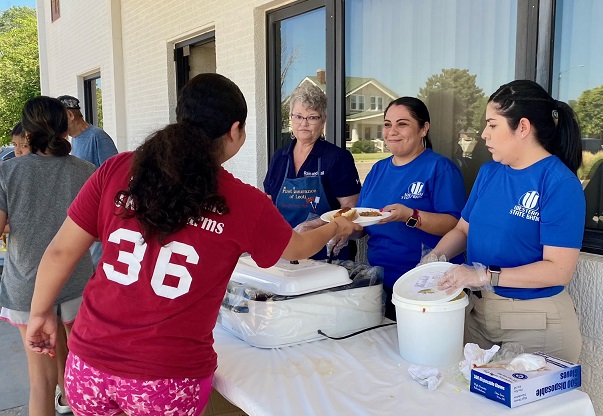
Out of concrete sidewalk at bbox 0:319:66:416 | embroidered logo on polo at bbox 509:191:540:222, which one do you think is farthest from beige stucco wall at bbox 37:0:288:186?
embroidered logo on polo at bbox 509:191:540:222

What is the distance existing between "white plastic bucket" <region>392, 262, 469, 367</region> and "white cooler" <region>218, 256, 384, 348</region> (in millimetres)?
233

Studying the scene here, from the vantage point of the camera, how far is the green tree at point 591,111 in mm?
2166

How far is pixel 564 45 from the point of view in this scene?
2238mm

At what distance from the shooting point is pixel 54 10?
32.4ft

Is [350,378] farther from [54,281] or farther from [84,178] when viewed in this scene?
[84,178]

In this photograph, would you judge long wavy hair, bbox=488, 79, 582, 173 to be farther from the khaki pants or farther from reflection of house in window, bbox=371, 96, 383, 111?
reflection of house in window, bbox=371, 96, 383, 111

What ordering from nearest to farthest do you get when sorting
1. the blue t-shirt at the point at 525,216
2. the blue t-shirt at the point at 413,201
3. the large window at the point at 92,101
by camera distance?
1. the blue t-shirt at the point at 525,216
2. the blue t-shirt at the point at 413,201
3. the large window at the point at 92,101

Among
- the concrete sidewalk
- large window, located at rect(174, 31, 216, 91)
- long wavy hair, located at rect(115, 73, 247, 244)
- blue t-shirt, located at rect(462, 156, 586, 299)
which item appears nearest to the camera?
long wavy hair, located at rect(115, 73, 247, 244)

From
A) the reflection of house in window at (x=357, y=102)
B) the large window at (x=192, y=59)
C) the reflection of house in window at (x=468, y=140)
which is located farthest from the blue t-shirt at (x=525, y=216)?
the large window at (x=192, y=59)

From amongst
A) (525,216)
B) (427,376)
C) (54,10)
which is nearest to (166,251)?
(427,376)

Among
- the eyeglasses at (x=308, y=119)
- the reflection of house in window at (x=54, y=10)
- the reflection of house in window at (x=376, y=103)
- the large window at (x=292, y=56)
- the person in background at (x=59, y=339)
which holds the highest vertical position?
the reflection of house in window at (x=54, y=10)

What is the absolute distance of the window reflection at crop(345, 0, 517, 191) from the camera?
2.65 meters

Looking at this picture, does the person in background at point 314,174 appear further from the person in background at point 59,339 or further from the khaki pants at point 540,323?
the person in background at point 59,339

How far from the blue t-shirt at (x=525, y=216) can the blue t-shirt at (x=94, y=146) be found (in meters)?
2.81
